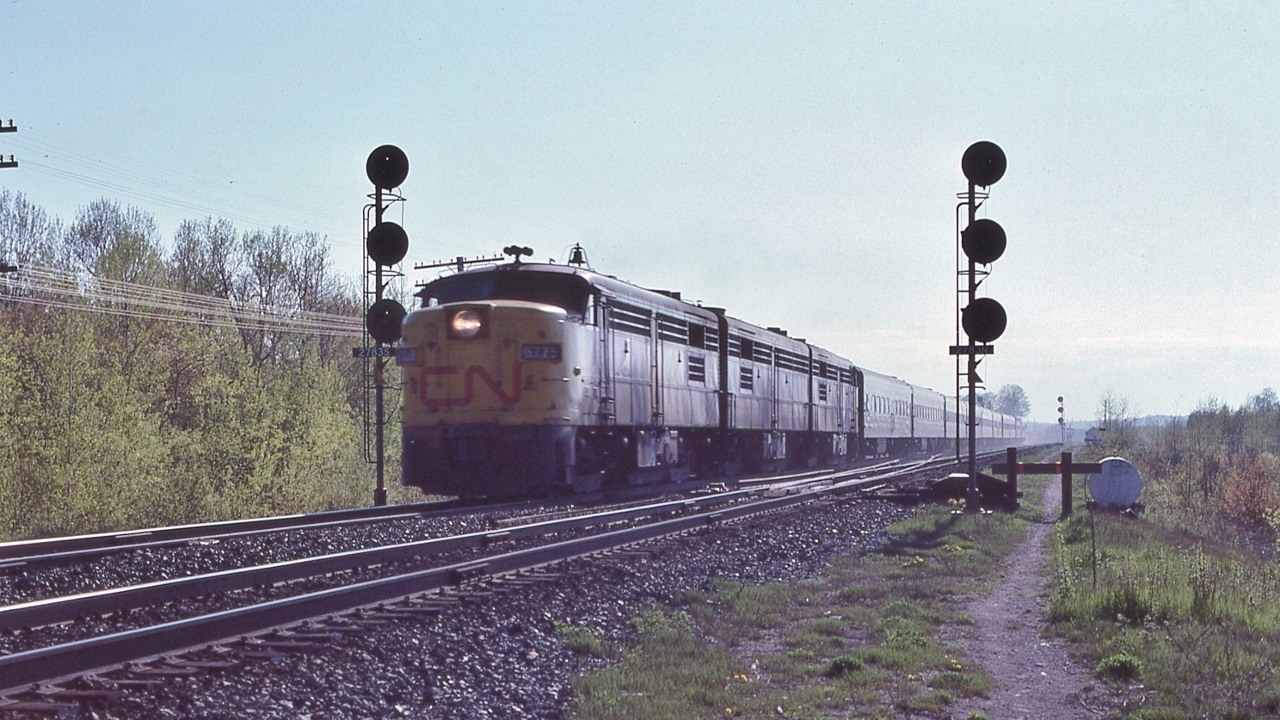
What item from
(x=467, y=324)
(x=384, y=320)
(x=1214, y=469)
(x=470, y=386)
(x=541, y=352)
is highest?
(x=384, y=320)

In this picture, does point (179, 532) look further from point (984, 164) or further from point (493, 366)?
point (984, 164)

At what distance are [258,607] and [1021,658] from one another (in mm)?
5093

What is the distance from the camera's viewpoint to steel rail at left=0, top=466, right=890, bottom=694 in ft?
17.1

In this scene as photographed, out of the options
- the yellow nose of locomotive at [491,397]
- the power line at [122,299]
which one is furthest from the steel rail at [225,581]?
the power line at [122,299]

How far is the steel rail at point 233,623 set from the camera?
17.1ft

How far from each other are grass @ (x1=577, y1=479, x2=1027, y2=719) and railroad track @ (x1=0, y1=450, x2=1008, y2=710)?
162 centimetres

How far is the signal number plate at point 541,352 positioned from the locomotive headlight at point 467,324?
79 cm

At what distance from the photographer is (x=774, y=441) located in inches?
1148

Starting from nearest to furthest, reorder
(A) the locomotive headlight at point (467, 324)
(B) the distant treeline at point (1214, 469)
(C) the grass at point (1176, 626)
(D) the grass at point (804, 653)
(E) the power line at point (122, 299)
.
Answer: (D) the grass at point (804, 653) < (C) the grass at point (1176, 626) < (A) the locomotive headlight at point (467, 324) < (B) the distant treeline at point (1214, 469) < (E) the power line at point (122, 299)

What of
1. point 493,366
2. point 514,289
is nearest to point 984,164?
point 514,289

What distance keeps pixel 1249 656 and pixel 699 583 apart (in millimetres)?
4604

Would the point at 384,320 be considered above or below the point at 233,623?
above

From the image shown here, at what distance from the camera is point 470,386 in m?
16.2

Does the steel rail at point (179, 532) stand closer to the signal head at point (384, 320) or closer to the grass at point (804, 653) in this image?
the signal head at point (384, 320)
